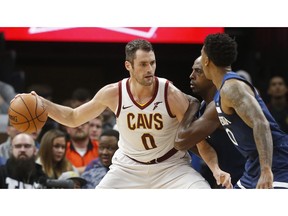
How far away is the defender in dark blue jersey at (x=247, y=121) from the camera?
490 centimetres

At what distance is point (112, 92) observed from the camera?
6.18 metres

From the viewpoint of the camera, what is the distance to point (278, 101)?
970 centimetres

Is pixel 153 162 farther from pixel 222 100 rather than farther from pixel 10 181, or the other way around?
pixel 10 181

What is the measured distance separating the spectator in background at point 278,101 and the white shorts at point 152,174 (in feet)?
12.1

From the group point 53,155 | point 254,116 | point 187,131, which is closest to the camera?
point 254,116

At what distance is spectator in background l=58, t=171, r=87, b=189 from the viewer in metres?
7.61

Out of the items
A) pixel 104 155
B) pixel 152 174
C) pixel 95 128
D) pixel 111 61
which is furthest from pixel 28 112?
pixel 111 61

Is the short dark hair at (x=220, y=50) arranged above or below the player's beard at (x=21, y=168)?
above

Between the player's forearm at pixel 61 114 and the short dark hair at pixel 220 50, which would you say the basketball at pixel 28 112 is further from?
the short dark hair at pixel 220 50

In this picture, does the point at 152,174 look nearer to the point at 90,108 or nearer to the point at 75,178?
the point at 90,108

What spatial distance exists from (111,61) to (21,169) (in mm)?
3751

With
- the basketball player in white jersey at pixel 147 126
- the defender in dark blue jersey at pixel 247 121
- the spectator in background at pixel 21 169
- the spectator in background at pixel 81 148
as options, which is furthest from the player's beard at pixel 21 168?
the defender in dark blue jersey at pixel 247 121

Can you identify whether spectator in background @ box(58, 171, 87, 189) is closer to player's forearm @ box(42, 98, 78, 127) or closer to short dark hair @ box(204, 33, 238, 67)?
player's forearm @ box(42, 98, 78, 127)
